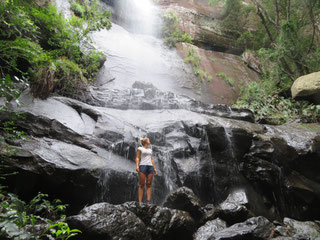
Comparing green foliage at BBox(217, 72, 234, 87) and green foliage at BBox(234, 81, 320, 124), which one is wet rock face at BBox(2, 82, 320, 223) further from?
green foliage at BBox(217, 72, 234, 87)

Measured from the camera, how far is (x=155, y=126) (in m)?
6.85

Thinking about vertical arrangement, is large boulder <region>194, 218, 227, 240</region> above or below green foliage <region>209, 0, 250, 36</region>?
below

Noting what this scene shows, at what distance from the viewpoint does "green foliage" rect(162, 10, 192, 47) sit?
47.9 ft

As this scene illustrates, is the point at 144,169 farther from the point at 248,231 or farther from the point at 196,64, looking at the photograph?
the point at 196,64

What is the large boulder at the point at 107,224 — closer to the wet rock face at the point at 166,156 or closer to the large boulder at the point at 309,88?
the wet rock face at the point at 166,156

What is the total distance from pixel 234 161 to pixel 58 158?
4.91 meters

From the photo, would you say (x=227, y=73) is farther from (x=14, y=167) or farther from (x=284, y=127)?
(x=14, y=167)

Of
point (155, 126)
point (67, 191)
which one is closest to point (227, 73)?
point (155, 126)

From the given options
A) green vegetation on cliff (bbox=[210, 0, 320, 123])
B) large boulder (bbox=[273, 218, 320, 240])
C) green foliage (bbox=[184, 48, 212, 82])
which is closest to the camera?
large boulder (bbox=[273, 218, 320, 240])

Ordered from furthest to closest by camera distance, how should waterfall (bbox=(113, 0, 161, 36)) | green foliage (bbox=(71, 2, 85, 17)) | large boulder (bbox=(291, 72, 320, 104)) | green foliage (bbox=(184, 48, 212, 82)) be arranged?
waterfall (bbox=(113, 0, 161, 36)), green foliage (bbox=(184, 48, 212, 82)), green foliage (bbox=(71, 2, 85, 17)), large boulder (bbox=(291, 72, 320, 104))

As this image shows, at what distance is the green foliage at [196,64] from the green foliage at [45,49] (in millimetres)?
5871

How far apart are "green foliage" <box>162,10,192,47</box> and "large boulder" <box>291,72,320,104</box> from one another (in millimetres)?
8144

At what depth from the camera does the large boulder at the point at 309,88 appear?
345 inches

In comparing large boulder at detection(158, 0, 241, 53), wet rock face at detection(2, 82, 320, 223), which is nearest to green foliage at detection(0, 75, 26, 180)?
wet rock face at detection(2, 82, 320, 223)
